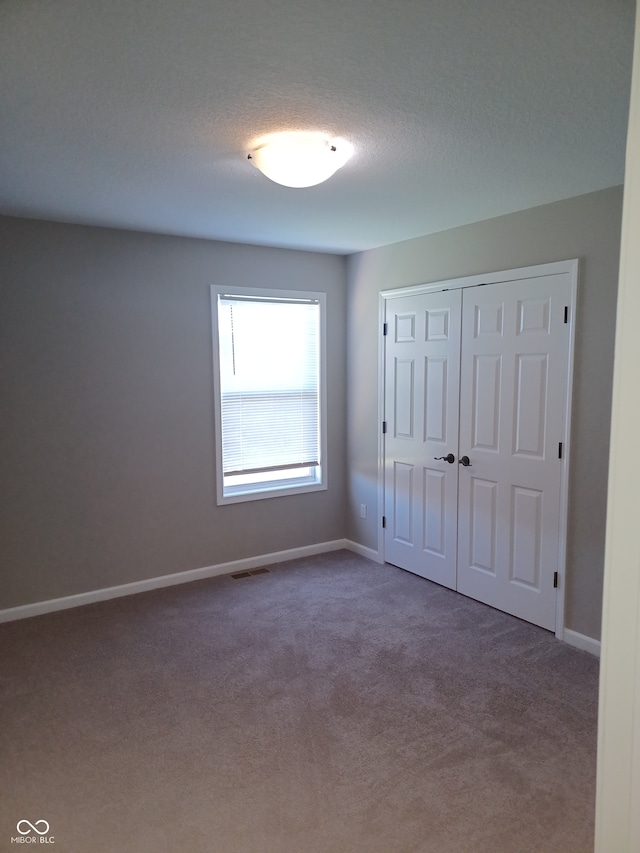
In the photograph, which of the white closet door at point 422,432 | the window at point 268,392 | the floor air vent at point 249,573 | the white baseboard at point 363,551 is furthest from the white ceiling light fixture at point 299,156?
the white baseboard at point 363,551

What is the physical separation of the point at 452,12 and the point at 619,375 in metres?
1.03

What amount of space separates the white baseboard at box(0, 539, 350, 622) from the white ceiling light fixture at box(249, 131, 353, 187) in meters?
2.97

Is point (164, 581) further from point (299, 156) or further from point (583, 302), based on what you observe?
point (583, 302)

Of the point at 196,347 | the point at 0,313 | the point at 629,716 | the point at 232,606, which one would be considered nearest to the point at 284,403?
the point at 196,347

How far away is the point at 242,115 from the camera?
2.01 meters

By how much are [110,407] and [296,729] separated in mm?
2408

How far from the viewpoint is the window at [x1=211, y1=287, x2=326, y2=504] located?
4.36m

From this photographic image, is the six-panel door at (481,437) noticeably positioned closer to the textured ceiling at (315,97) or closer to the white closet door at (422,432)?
the white closet door at (422,432)

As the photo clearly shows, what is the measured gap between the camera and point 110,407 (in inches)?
153

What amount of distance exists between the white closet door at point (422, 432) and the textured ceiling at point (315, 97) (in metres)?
1.06

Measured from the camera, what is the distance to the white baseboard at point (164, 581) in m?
3.70

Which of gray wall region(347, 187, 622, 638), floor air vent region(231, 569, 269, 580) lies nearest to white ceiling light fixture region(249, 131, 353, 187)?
gray wall region(347, 187, 622, 638)

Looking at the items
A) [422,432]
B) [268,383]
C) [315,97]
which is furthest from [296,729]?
[268,383]

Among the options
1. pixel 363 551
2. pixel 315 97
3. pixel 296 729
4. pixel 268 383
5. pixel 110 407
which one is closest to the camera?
pixel 315 97
